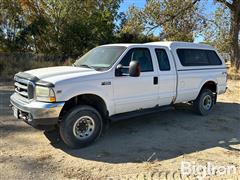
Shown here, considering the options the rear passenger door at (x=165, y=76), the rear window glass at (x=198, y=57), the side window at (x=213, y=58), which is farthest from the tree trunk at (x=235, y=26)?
the rear passenger door at (x=165, y=76)

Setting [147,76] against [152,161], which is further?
[147,76]

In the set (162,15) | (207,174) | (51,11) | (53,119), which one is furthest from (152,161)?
(51,11)

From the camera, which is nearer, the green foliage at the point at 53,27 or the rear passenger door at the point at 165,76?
the rear passenger door at the point at 165,76

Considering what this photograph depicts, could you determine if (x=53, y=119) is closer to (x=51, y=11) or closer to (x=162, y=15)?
(x=162, y=15)

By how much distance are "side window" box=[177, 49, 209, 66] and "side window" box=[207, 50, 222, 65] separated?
0.17 metres

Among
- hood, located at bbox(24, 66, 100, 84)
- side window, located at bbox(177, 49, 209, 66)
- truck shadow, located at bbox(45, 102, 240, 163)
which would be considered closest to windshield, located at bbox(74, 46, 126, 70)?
hood, located at bbox(24, 66, 100, 84)

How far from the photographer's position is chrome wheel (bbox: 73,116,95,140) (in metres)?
4.77

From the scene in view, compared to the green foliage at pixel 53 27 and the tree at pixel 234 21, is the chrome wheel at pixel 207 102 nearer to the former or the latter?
the tree at pixel 234 21

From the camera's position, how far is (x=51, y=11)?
21953 millimetres

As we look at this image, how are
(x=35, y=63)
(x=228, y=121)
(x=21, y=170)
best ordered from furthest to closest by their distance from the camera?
(x=35, y=63) → (x=228, y=121) → (x=21, y=170)

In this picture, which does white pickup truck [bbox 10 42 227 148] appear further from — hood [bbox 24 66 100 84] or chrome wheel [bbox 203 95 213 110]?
chrome wheel [bbox 203 95 213 110]

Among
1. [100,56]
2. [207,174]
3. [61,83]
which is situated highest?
[100,56]

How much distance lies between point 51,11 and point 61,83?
19.4 metres

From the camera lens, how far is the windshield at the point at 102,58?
5318mm
